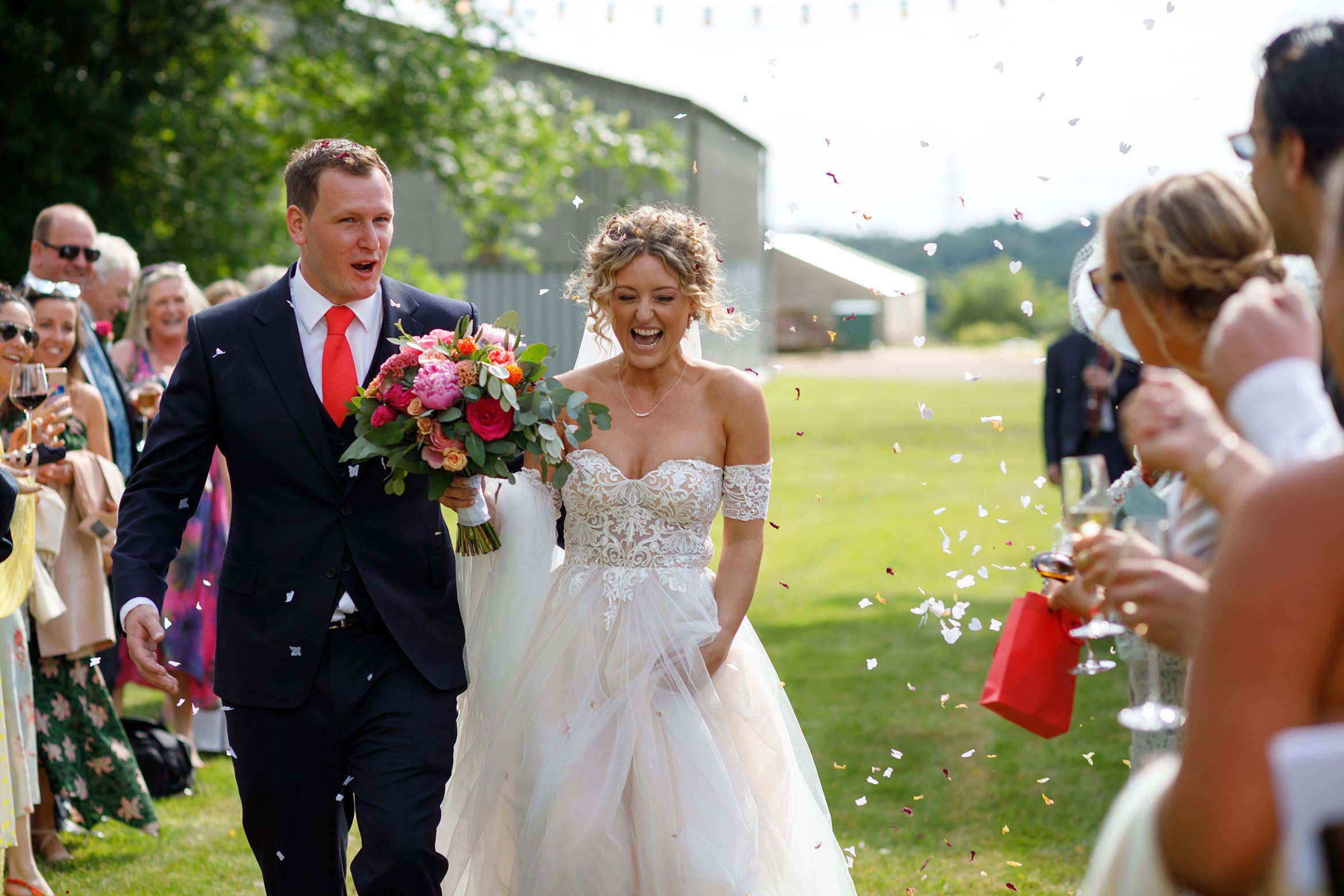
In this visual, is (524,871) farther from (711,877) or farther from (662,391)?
(662,391)

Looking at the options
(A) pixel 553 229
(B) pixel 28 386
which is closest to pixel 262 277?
(B) pixel 28 386

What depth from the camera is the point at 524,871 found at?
4203 mm

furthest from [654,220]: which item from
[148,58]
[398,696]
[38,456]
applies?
[148,58]

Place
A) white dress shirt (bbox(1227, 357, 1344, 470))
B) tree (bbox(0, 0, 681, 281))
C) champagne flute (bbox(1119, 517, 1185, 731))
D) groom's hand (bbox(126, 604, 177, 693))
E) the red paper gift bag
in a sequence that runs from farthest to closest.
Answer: tree (bbox(0, 0, 681, 281))
groom's hand (bbox(126, 604, 177, 693))
the red paper gift bag
champagne flute (bbox(1119, 517, 1185, 731))
white dress shirt (bbox(1227, 357, 1344, 470))

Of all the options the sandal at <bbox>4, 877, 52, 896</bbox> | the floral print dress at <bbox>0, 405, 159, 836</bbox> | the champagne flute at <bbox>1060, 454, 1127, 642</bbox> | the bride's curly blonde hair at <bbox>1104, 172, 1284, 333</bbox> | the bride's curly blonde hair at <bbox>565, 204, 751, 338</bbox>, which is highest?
the bride's curly blonde hair at <bbox>565, 204, 751, 338</bbox>

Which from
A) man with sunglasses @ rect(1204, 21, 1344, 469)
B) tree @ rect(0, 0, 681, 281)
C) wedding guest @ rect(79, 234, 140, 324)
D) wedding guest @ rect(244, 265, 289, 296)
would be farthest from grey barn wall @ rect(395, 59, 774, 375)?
man with sunglasses @ rect(1204, 21, 1344, 469)

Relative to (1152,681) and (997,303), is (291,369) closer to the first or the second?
(1152,681)

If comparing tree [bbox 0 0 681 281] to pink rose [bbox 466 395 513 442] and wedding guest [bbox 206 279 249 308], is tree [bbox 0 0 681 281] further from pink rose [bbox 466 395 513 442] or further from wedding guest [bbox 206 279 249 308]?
pink rose [bbox 466 395 513 442]

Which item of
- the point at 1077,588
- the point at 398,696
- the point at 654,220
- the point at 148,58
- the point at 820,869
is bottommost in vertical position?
the point at 820,869

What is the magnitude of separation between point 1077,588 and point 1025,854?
3443 millimetres

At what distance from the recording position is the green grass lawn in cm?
577

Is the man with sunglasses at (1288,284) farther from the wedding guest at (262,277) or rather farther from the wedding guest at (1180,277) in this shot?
the wedding guest at (262,277)

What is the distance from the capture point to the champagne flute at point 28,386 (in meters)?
5.07

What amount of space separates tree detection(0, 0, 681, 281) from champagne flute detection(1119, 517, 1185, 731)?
14.2 m
